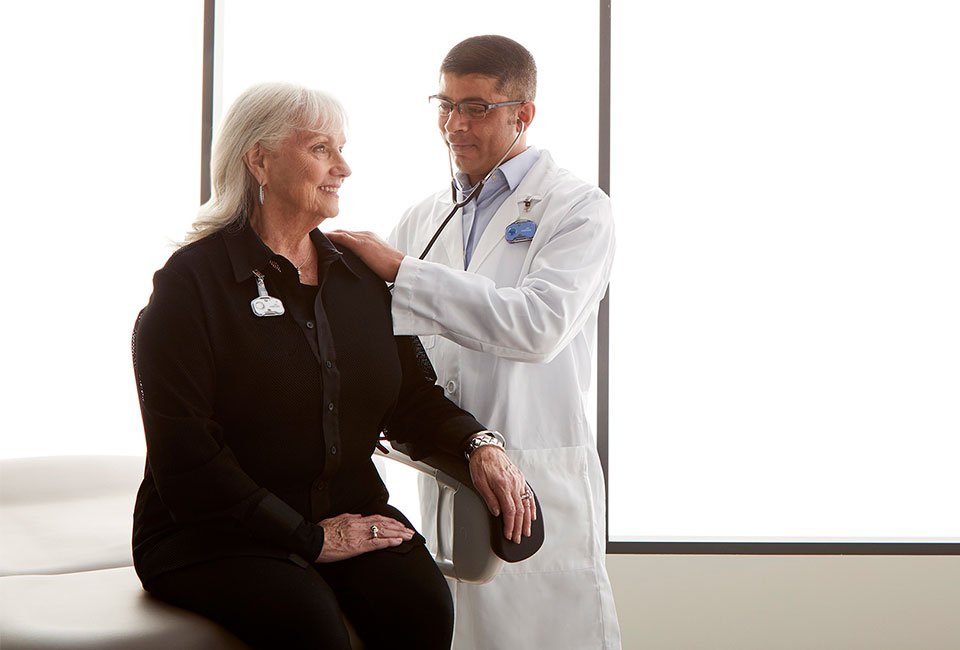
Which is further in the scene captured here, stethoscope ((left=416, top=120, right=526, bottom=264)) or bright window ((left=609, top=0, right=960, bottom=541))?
bright window ((left=609, top=0, right=960, bottom=541))

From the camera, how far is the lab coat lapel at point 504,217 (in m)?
1.77

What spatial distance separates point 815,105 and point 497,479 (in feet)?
6.38

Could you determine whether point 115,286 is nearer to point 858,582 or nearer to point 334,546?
point 334,546

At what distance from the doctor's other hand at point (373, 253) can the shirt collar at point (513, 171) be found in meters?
0.39

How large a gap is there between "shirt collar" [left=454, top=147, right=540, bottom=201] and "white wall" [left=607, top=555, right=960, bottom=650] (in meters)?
1.29

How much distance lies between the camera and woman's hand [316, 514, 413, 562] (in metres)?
1.25

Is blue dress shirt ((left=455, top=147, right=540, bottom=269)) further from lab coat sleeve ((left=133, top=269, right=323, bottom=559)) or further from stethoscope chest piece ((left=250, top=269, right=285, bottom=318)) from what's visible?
lab coat sleeve ((left=133, top=269, right=323, bottom=559))

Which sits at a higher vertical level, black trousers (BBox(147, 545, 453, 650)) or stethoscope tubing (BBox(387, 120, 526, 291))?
stethoscope tubing (BBox(387, 120, 526, 291))

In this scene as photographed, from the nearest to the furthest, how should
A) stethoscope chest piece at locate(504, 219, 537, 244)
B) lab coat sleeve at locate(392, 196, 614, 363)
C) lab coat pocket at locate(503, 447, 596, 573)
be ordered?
lab coat sleeve at locate(392, 196, 614, 363) → lab coat pocket at locate(503, 447, 596, 573) → stethoscope chest piece at locate(504, 219, 537, 244)

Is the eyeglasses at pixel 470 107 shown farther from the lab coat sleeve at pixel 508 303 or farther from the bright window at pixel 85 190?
the bright window at pixel 85 190

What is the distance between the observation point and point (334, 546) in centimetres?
125

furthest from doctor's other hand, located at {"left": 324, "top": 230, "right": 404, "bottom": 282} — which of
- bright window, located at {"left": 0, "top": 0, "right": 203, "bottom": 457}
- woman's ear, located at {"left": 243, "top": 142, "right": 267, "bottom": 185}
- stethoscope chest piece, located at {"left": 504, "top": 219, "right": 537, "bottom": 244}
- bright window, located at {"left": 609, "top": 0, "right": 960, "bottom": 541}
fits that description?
bright window, located at {"left": 0, "top": 0, "right": 203, "bottom": 457}

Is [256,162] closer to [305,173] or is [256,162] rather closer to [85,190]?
[305,173]

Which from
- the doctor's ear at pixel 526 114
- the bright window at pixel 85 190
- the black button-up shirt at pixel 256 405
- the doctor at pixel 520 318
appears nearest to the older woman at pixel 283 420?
the black button-up shirt at pixel 256 405
